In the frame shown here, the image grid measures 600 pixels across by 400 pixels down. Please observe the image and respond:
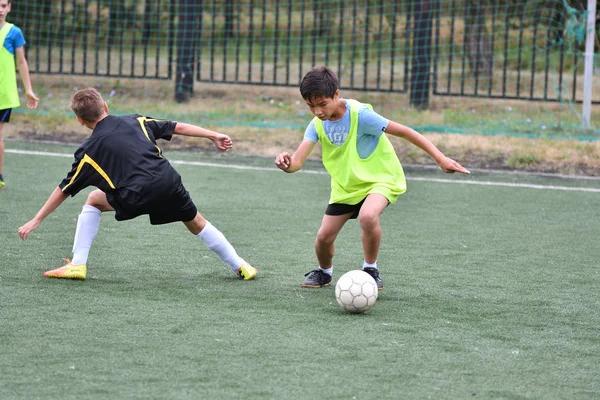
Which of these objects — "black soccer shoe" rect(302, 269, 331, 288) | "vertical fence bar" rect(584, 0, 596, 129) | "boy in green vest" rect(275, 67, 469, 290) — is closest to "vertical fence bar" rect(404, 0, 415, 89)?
"vertical fence bar" rect(584, 0, 596, 129)

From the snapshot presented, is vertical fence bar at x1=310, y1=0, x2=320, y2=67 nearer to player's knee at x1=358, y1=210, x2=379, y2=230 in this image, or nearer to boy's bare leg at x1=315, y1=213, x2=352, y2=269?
boy's bare leg at x1=315, y1=213, x2=352, y2=269

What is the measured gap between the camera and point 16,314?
4516 mm

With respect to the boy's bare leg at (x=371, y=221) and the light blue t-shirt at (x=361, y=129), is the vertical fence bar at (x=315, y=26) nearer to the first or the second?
the light blue t-shirt at (x=361, y=129)

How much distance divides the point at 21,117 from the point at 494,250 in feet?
22.2

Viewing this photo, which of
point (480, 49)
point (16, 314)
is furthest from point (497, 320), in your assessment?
point (480, 49)

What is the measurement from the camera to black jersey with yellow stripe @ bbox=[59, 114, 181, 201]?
16.7 ft

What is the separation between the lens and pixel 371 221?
5039mm

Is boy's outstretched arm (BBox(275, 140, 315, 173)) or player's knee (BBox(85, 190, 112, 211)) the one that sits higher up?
boy's outstretched arm (BBox(275, 140, 315, 173))

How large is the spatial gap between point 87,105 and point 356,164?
1.45 metres

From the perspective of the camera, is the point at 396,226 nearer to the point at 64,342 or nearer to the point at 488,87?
the point at 64,342

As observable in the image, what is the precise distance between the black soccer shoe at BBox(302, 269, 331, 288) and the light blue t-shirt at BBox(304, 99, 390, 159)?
690 millimetres

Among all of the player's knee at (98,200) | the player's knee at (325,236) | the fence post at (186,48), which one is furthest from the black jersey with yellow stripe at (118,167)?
the fence post at (186,48)

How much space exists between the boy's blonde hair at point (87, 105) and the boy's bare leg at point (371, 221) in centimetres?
149

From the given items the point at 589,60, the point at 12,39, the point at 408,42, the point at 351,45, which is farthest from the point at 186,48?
the point at 589,60
